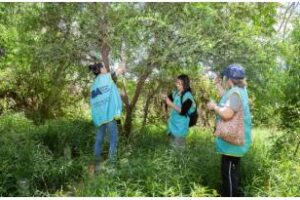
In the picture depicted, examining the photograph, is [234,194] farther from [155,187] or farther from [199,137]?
[199,137]

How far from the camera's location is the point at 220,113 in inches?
243

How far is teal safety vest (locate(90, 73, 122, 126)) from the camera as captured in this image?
765cm

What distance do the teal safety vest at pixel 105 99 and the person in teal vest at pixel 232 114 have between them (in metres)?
1.84

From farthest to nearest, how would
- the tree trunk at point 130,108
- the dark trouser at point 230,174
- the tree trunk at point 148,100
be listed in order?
the tree trunk at point 148,100 < the tree trunk at point 130,108 < the dark trouser at point 230,174

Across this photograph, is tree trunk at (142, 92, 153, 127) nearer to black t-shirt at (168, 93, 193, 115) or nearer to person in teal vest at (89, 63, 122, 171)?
black t-shirt at (168, 93, 193, 115)

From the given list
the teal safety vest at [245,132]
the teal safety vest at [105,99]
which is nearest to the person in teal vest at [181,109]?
the teal safety vest at [105,99]

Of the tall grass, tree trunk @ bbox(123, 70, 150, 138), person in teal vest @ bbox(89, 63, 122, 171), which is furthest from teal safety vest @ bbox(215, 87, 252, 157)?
tree trunk @ bbox(123, 70, 150, 138)

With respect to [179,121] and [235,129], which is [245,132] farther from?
[179,121]

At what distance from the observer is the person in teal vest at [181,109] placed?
7949 mm

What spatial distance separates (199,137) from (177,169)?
3473mm

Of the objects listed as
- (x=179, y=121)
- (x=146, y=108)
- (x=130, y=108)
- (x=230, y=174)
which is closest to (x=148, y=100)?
(x=146, y=108)

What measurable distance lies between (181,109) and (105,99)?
44.6 inches

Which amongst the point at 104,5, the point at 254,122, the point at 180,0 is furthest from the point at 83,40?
the point at 254,122

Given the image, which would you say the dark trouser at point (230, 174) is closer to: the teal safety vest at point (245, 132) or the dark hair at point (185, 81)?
the teal safety vest at point (245, 132)
